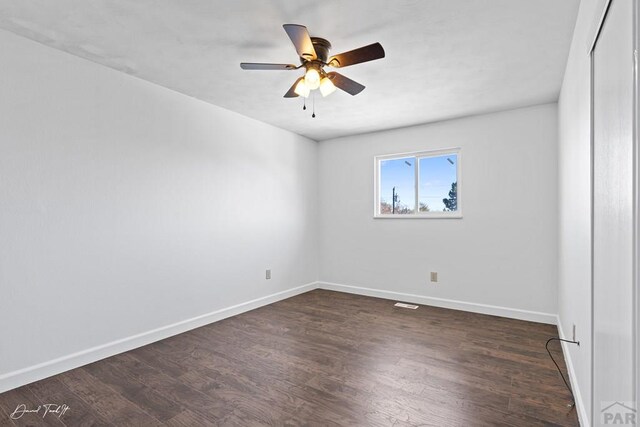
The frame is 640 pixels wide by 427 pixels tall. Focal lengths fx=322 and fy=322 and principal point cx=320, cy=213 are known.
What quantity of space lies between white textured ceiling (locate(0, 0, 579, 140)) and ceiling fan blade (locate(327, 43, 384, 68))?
0.18m

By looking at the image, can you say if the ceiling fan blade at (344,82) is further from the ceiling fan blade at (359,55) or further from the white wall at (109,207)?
the white wall at (109,207)

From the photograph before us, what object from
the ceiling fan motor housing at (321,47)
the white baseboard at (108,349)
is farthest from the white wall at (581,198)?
the white baseboard at (108,349)

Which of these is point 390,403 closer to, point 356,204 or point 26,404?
point 26,404

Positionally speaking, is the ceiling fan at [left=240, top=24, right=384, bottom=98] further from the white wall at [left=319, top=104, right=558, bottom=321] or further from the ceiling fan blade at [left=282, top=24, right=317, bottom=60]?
the white wall at [left=319, top=104, right=558, bottom=321]

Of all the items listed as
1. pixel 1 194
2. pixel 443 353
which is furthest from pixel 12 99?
pixel 443 353

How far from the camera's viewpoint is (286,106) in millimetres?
3494

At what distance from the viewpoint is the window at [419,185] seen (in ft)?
13.2

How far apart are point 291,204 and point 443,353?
108 inches

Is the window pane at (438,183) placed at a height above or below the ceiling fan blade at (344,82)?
below

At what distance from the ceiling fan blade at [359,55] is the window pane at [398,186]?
8.01 ft

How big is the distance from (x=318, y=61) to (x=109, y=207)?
79.4 inches

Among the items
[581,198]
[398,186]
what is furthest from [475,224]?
[581,198]

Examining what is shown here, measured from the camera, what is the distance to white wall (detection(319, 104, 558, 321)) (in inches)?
134

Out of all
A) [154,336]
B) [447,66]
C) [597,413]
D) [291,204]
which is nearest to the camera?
[597,413]
